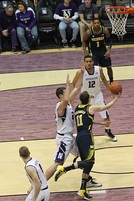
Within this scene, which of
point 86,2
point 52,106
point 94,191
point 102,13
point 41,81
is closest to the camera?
point 94,191

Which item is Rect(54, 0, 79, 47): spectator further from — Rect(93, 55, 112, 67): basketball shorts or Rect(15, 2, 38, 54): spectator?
Rect(93, 55, 112, 67): basketball shorts

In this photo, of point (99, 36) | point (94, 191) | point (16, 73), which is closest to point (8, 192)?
point (94, 191)

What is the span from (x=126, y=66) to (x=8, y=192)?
21.2 feet

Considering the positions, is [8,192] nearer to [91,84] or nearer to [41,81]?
[91,84]

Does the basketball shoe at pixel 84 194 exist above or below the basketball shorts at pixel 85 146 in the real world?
below

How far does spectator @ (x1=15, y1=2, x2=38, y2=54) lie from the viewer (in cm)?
1455

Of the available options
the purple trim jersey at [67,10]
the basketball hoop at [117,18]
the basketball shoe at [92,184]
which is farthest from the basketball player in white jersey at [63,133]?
the purple trim jersey at [67,10]

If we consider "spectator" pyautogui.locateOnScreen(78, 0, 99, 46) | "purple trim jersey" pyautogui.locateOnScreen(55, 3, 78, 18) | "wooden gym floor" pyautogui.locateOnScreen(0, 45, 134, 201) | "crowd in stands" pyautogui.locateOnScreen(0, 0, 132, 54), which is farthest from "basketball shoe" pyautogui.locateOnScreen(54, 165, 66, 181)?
"purple trim jersey" pyautogui.locateOnScreen(55, 3, 78, 18)

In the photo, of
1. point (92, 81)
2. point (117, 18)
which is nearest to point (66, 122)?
point (92, 81)

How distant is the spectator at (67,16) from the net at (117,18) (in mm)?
934

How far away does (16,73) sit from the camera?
42.7 ft

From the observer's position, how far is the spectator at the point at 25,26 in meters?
14.6

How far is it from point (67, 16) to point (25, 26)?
117 cm

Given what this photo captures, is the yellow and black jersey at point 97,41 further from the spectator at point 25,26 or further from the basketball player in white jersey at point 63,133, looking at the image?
the spectator at point 25,26
